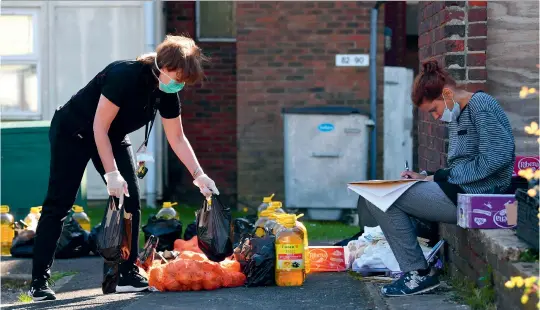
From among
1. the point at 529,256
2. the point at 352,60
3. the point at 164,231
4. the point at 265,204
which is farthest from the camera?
the point at 352,60

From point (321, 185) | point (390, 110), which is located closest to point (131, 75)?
point (321, 185)

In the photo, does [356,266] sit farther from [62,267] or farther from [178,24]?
[178,24]

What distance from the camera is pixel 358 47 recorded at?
38.3ft

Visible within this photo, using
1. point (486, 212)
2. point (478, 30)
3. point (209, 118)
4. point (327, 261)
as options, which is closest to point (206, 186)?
point (327, 261)

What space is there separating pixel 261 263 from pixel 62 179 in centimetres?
143

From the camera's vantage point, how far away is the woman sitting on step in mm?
5434

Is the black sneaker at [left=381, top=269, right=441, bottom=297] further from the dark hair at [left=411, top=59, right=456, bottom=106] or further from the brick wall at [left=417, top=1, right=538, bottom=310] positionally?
the dark hair at [left=411, top=59, right=456, bottom=106]

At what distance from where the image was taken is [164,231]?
26.0 feet

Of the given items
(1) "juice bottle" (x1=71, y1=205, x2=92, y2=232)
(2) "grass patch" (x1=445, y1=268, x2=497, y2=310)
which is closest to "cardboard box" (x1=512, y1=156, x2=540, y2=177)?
(2) "grass patch" (x1=445, y1=268, x2=497, y2=310)

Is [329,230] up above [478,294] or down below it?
below

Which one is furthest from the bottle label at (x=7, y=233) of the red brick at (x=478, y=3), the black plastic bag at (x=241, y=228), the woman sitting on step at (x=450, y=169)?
the red brick at (x=478, y=3)

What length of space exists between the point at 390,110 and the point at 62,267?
5.23 metres

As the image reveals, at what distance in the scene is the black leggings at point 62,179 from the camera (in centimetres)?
600

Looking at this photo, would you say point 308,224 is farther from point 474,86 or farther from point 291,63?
point 474,86
